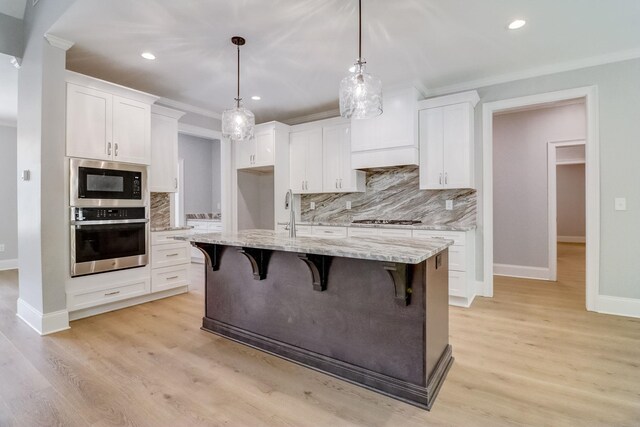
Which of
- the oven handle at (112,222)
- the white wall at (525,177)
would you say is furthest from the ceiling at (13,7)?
the white wall at (525,177)

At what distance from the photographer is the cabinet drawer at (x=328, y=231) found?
423cm

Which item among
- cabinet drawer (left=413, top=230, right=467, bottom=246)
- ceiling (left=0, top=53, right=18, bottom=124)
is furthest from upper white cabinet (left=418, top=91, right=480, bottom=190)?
ceiling (left=0, top=53, right=18, bottom=124)

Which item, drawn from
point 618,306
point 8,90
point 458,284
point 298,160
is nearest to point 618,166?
point 618,306

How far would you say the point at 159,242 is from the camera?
12.7ft

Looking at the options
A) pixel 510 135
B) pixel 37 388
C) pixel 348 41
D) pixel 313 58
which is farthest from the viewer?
pixel 510 135

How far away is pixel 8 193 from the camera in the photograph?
566cm

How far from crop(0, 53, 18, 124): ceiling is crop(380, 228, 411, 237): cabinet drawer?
4366mm

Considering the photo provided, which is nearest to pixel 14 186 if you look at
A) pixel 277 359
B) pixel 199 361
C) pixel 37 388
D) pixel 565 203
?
pixel 37 388

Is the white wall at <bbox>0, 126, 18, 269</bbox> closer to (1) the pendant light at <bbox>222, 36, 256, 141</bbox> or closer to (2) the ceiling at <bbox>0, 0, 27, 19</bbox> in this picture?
(2) the ceiling at <bbox>0, 0, 27, 19</bbox>

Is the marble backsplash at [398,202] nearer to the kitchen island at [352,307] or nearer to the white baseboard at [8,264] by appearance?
the kitchen island at [352,307]

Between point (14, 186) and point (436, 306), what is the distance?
7.35m

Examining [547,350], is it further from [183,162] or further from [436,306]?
[183,162]

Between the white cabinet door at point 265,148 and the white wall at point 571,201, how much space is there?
9220 millimetres

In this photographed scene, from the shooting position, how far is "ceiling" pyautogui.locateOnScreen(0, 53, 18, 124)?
137 inches
